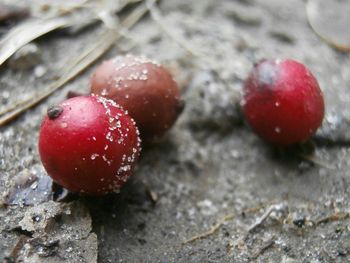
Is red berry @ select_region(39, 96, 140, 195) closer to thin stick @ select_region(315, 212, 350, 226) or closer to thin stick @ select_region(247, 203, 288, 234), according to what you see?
thin stick @ select_region(247, 203, 288, 234)

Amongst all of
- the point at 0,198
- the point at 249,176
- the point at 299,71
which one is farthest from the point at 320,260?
the point at 0,198

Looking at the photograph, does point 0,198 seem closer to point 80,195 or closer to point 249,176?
point 80,195

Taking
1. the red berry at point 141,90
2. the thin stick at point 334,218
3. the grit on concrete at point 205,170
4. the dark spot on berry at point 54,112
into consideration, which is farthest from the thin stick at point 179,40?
the dark spot on berry at point 54,112

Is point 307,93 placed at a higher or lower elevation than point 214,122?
higher

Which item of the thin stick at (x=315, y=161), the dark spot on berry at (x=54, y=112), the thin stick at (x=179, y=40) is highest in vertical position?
the dark spot on berry at (x=54, y=112)

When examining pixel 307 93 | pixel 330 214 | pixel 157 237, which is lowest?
pixel 330 214

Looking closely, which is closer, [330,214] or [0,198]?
[0,198]

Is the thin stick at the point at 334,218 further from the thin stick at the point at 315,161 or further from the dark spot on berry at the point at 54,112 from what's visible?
the dark spot on berry at the point at 54,112
